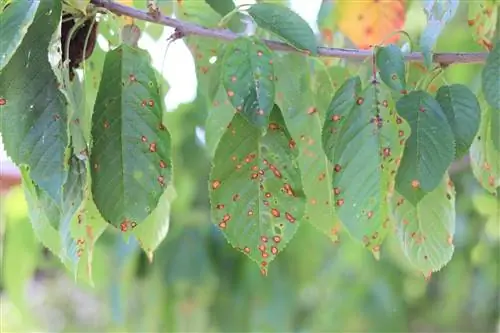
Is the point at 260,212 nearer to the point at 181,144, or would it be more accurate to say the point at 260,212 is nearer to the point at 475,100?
the point at 475,100

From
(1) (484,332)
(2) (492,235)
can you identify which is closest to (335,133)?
(2) (492,235)

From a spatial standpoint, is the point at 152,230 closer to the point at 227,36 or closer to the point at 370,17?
the point at 227,36

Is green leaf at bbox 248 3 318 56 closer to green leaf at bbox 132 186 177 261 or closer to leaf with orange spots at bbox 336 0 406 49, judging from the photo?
green leaf at bbox 132 186 177 261

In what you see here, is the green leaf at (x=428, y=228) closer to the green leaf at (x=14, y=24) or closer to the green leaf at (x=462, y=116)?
the green leaf at (x=462, y=116)

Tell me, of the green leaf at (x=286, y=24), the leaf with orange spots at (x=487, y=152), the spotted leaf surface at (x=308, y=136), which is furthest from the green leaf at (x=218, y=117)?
the leaf with orange spots at (x=487, y=152)

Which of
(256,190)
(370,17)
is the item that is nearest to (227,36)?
(256,190)

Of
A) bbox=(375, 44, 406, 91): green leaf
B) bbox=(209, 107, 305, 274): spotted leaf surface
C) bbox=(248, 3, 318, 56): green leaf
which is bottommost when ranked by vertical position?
bbox=(209, 107, 305, 274): spotted leaf surface

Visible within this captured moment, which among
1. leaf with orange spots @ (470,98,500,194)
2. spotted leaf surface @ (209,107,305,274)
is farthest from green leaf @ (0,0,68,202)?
leaf with orange spots @ (470,98,500,194)
